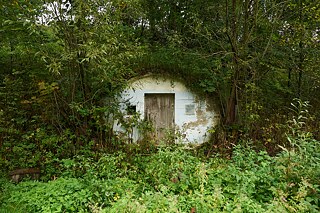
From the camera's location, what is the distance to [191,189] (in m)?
3.76

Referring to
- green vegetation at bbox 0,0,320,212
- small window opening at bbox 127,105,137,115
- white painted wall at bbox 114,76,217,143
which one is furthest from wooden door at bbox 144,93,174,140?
green vegetation at bbox 0,0,320,212

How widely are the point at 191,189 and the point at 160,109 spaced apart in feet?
14.1

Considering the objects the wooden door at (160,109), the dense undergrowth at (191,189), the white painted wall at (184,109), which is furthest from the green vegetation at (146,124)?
the wooden door at (160,109)

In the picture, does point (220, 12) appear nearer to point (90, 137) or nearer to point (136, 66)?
point (136, 66)

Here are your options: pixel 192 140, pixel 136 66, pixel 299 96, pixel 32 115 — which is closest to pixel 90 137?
pixel 32 115

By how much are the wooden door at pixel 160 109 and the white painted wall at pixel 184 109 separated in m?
0.18

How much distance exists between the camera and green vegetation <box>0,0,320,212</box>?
11.8ft

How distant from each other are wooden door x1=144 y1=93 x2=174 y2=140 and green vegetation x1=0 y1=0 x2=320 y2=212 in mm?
761

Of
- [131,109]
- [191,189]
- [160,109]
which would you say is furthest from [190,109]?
[191,189]

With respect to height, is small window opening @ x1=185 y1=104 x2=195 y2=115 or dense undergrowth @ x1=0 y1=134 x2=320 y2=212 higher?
small window opening @ x1=185 y1=104 x2=195 y2=115

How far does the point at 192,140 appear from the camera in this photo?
7.70m

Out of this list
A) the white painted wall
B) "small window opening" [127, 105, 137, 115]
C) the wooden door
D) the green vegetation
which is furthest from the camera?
the wooden door

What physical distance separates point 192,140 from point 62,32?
4647 mm

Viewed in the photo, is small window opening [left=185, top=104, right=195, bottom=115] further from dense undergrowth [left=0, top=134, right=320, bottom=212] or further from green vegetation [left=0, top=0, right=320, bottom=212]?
dense undergrowth [left=0, top=134, right=320, bottom=212]
